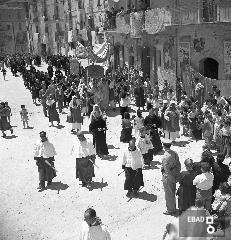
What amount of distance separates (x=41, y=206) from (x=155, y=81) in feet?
55.2

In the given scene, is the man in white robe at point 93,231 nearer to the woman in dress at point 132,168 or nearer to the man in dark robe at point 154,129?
the woman in dress at point 132,168

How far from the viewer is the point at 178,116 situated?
14250mm

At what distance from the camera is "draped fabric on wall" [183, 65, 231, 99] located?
61.8 ft

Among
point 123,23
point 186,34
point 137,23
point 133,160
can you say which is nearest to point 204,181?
point 133,160

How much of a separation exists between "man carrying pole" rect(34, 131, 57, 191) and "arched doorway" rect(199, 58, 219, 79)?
41.4ft

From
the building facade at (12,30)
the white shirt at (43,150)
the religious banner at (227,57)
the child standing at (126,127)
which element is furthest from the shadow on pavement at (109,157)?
the building facade at (12,30)

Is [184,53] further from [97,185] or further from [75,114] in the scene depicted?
[97,185]

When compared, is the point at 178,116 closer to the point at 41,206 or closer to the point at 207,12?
the point at 41,206

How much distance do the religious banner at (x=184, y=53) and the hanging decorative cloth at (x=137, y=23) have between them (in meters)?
3.32

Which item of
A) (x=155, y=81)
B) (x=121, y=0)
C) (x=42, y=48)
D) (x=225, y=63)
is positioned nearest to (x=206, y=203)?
(x=225, y=63)

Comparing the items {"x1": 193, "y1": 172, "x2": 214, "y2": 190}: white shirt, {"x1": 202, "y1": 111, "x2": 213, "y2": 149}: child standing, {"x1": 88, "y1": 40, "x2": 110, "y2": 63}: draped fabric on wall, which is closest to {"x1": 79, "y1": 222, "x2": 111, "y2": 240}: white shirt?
{"x1": 193, "y1": 172, "x2": 214, "y2": 190}: white shirt

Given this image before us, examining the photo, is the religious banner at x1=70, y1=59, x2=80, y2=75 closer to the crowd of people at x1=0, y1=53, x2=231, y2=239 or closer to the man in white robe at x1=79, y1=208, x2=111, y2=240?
the crowd of people at x1=0, y1=53, x2=231, y2=239

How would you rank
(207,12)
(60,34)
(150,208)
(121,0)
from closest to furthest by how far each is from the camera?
(150,208)
(207,12)
(121,0)
(60,34)

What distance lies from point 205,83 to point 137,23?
758cm
